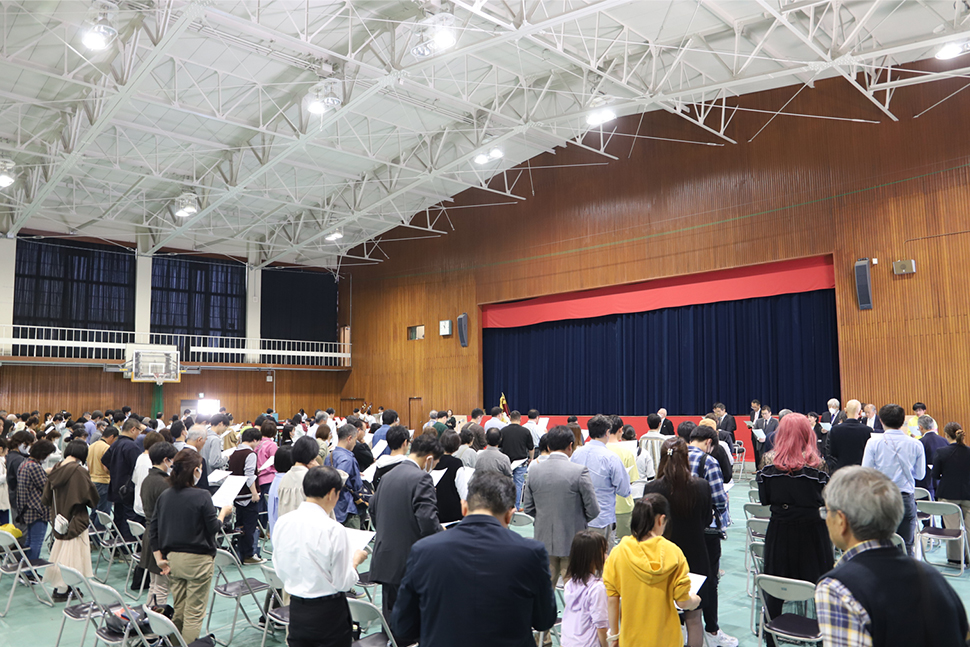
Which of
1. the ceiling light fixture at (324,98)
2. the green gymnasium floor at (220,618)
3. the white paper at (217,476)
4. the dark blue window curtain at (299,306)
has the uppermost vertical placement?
the ceiling light fixture at (324,98)

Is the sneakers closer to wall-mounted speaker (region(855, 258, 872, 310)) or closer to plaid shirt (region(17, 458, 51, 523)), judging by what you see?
plaid shirt (region(17, 458, 51, 523))

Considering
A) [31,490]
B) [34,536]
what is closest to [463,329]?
[34,536]

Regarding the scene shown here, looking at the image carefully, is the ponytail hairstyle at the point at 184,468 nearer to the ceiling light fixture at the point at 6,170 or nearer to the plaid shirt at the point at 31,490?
the plaid shirt at the point at 31,490

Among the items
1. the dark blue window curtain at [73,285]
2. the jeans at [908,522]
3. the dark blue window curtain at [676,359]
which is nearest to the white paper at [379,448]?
the jeans at [908,522]

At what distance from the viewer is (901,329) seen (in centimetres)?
1158

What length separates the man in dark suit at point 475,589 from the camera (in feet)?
6.98

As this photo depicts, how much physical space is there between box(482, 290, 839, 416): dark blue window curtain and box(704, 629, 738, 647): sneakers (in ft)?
33.0

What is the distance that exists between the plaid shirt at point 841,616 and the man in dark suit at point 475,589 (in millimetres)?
803

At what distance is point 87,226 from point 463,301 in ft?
37.4

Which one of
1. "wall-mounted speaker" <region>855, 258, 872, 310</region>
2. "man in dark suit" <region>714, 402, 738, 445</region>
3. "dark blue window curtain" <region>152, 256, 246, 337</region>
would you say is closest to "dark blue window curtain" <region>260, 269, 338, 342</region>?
"dark blue window curtain" <region>152, 256, 246, 337</region>

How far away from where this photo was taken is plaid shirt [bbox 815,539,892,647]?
1594 mm

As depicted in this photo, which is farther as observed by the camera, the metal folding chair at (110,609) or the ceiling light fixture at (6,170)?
the ceiling light fixture at (6,170)

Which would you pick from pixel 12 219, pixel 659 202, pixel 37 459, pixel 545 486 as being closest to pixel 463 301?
pixel 659 202

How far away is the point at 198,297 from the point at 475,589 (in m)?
22.7
